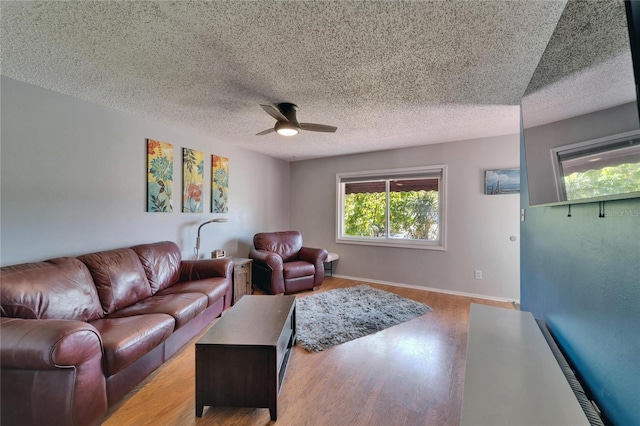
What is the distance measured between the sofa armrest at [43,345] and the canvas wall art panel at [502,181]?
4465 mm

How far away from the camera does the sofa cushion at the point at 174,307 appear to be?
200 cm

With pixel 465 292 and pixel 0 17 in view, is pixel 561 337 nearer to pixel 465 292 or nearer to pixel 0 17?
pixel 465 292

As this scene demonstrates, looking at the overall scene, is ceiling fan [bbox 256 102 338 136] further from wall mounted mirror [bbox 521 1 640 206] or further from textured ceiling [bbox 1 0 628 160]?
wall mounted mirror [bbox 521 1 640 206]

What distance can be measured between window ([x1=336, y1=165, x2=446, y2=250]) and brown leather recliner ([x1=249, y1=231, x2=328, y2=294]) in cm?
89

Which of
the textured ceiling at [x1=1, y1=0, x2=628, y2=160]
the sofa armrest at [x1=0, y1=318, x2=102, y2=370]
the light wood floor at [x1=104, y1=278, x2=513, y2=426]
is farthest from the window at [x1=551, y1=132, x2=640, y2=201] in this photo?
the sofa armrest at [x1=0, y1=318, x2=102, y2=370]

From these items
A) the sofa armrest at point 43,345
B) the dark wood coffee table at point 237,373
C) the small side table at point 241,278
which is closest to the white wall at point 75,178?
the small side table at point 241,278

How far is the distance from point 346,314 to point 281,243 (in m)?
1.84

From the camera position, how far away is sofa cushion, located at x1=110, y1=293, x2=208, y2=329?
1996 millimetres

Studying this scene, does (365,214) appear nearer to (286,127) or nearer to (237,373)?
(286,127)

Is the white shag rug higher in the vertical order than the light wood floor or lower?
higher

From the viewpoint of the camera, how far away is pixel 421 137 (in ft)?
11.9

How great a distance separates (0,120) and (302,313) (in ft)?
10.5

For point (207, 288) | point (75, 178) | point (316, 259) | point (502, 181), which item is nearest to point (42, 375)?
point (207, 288)

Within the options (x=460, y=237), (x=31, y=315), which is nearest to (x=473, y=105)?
(x=460, y=237)
